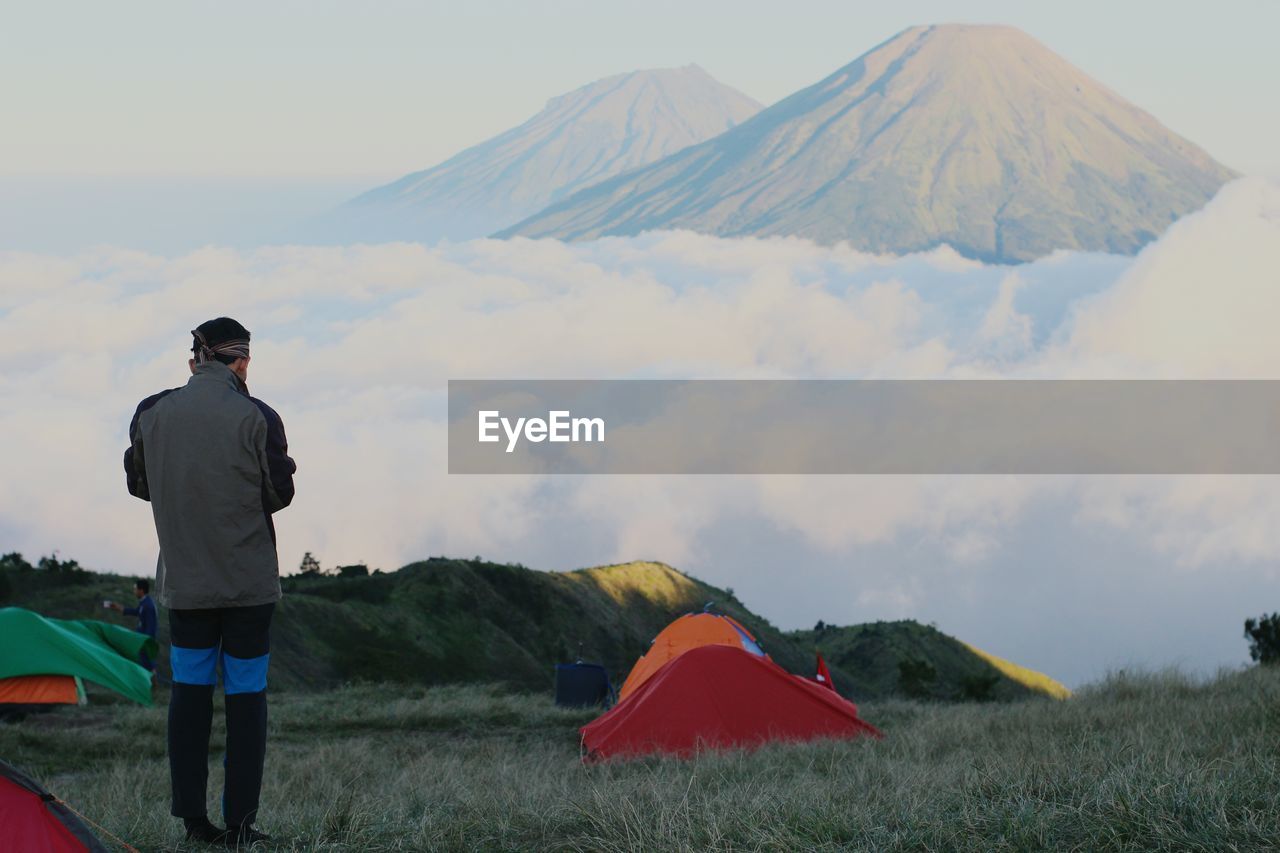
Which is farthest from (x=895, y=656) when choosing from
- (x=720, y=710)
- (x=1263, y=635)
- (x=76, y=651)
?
(x=720, y=710)

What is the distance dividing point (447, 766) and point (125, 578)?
18882 millimetres

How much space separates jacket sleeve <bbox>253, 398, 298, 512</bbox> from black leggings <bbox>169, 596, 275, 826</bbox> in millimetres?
436

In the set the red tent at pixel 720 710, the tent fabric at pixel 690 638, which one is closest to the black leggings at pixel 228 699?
the red tent at pixel 720 710

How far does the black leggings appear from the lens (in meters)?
5.14

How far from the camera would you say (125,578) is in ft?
82.2

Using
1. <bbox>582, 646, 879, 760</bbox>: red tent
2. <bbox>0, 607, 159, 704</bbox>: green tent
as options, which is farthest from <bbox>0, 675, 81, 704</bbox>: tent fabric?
<bbox>582, 646, 879, 760</bbox>: red tent

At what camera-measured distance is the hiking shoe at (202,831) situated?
17.0 ft

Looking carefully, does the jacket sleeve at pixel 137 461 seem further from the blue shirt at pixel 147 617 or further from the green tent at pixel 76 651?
the blue shirt at pixel 147 617

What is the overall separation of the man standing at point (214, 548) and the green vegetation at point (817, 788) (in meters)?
0.34

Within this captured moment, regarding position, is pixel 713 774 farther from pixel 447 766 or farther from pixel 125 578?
pixel 125 578

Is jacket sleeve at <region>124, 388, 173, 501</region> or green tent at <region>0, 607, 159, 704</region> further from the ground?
jacket sleeve at <region>124, 388, 173, 501</region>

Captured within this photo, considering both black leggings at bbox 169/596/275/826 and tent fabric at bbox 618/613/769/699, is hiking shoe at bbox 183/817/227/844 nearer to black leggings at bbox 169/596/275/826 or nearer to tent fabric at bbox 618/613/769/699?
black leggings at bbox 169/596/275/826

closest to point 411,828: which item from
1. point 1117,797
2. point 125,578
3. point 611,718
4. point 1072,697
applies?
point 1117,797

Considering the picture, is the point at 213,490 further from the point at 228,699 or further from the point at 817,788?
the point at 817,788
